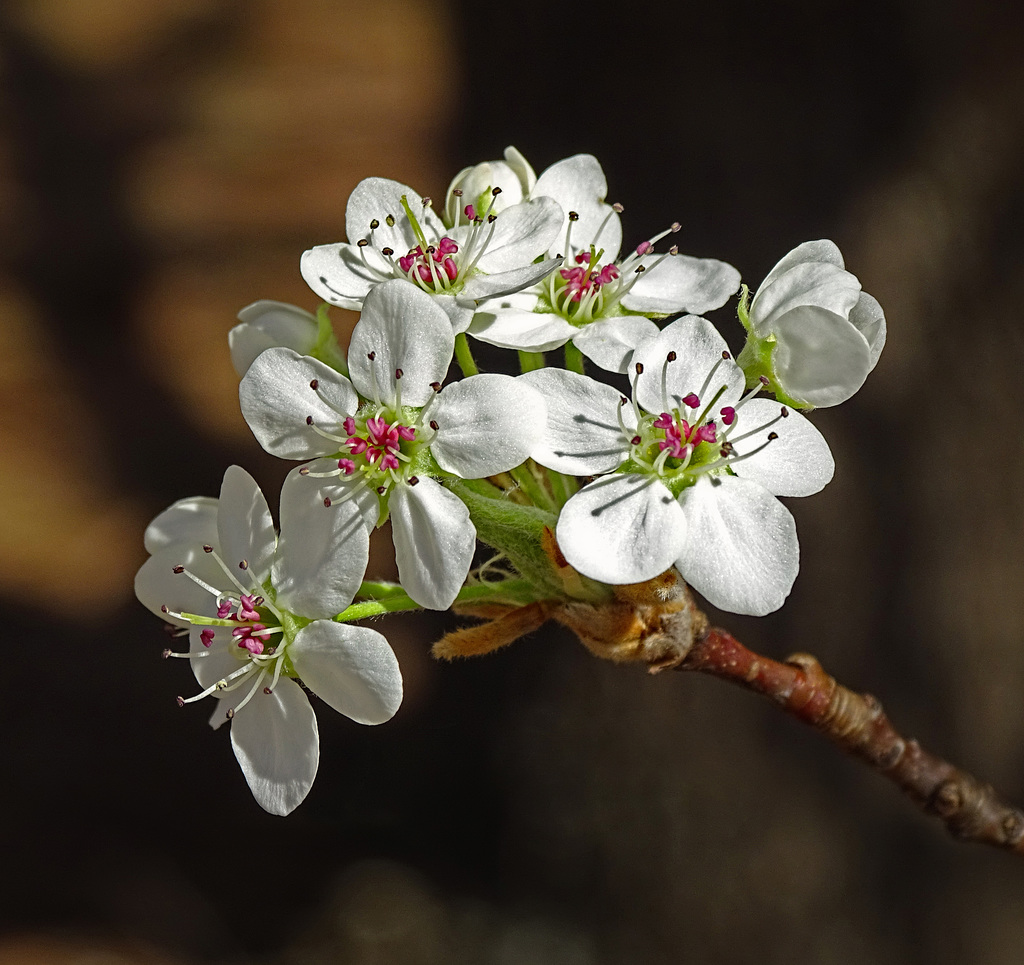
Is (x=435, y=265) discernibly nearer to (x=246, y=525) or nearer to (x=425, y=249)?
(x=425, y=249)

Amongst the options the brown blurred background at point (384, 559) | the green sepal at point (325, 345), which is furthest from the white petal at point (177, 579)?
the brown blurred background at point (384, 559)

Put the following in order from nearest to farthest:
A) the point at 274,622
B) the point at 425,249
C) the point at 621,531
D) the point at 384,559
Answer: the point at 621,531, the point at 274,622, the point at 425,249, the point at 384,559

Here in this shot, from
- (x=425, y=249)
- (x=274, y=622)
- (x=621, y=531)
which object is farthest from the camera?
(x=425, y=249)

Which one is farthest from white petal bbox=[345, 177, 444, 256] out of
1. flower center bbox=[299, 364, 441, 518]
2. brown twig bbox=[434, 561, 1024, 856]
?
brown twig bbox=[434, 561, 1024, 856]

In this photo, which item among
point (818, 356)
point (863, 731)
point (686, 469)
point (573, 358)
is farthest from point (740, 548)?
point (863, 731)

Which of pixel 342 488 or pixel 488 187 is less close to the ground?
pixel 488 187

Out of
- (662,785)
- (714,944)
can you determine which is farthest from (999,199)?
(714,944)

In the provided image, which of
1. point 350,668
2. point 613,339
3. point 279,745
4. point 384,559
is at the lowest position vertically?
point 384,559
